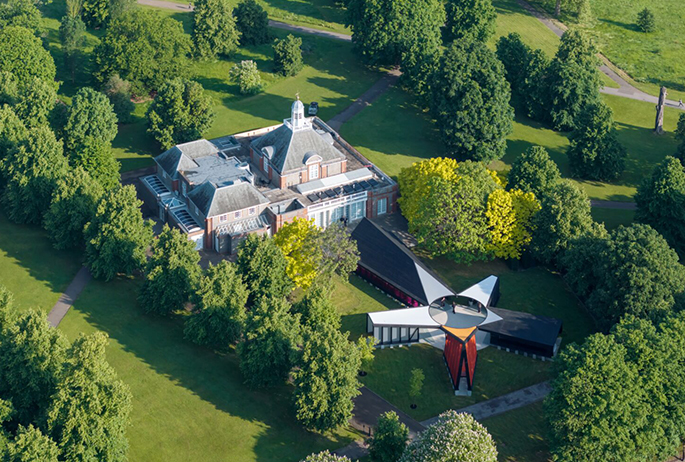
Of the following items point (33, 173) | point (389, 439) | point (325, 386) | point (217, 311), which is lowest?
point (389, 439)

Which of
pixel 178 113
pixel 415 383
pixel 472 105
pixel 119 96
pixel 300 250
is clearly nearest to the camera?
pixel 415 383

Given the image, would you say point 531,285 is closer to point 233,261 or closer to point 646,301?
point 646,301

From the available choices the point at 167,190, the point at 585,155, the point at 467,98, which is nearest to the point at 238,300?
the point at 167,190

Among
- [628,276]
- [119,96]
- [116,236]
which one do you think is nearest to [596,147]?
[628,276]

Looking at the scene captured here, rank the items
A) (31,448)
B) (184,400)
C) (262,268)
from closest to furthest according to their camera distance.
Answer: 1. (31,448)
2. (184,400)
3. (262,268)

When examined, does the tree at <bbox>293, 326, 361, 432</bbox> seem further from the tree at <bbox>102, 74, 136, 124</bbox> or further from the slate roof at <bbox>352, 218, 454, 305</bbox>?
the tree at <bbox>102, 74, 136, 124</bbox>

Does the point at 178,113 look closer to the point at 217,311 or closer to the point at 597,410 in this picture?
the point at 217,311
